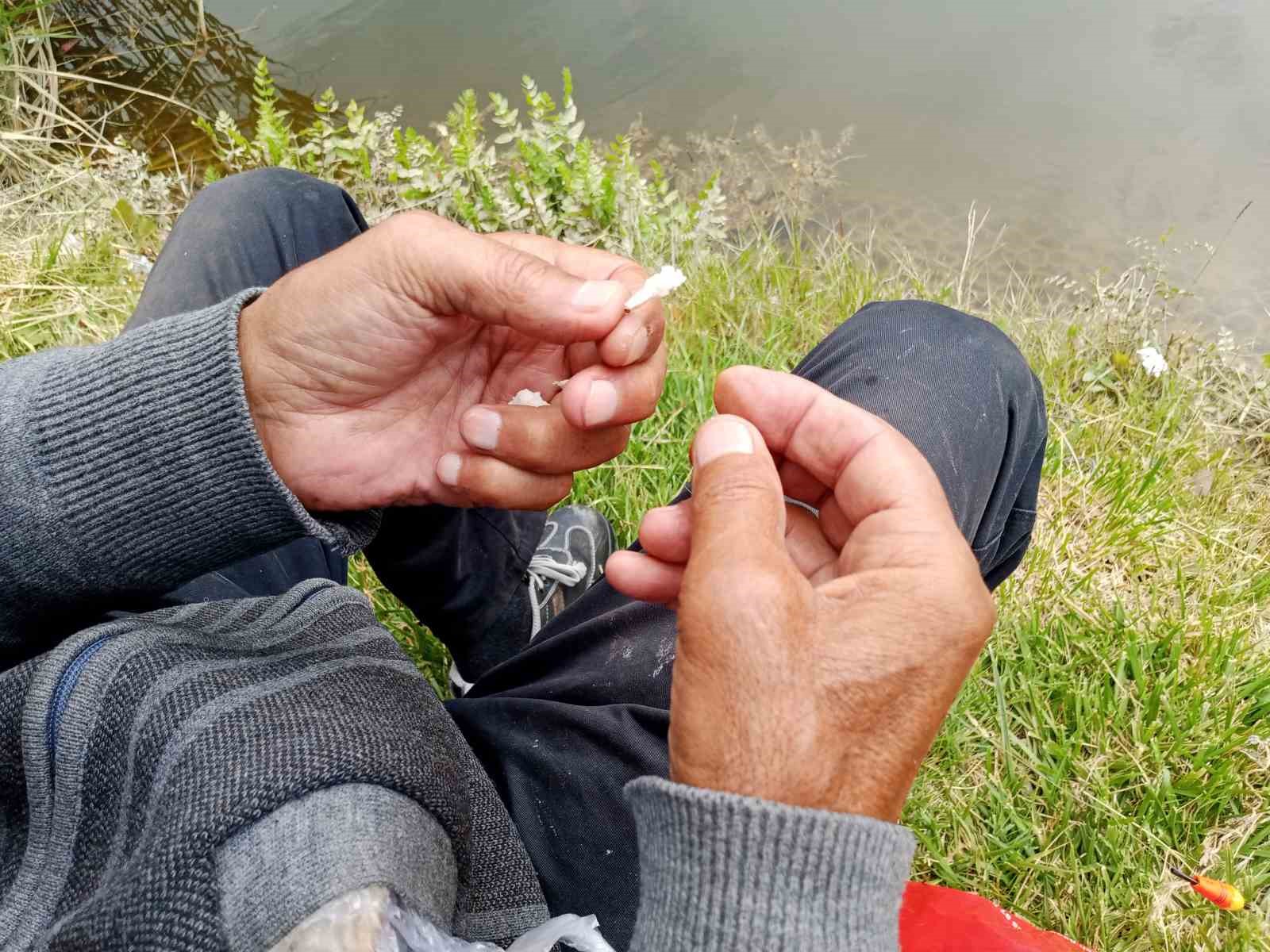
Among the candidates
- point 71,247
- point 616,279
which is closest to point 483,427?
point 616,279

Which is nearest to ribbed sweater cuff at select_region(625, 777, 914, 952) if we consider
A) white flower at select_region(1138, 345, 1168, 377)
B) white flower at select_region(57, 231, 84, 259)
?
white flower at select_region(1138, 345, 1168, 377)

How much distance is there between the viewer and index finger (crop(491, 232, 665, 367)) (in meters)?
1.26

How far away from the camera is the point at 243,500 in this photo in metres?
1.22

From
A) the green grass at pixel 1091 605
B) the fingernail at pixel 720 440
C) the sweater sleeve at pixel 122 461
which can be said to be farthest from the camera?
the green grass at pixel 1091 605

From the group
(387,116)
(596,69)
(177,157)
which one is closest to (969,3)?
(596,69)

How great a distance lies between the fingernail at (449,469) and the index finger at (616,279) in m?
0.29

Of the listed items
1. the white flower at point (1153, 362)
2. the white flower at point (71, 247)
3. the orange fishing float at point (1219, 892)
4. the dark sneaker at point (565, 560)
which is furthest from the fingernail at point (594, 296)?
the white flower at point (71, 247)

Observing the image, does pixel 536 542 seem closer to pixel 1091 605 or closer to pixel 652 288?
pixel 652 288

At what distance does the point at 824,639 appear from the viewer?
0.86m

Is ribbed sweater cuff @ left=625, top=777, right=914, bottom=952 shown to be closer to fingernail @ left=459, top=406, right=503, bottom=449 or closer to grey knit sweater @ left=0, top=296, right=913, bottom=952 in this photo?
grey knit sweater @ left=0, top=296, right=913, bottom=952

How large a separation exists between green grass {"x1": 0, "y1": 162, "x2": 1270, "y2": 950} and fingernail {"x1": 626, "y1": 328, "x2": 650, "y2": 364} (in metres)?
0.93

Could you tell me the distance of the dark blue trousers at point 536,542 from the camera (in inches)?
48.4

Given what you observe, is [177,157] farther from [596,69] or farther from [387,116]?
[596,69]

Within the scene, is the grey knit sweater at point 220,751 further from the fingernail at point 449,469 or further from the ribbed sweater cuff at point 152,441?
the fingernail at point 449,469
